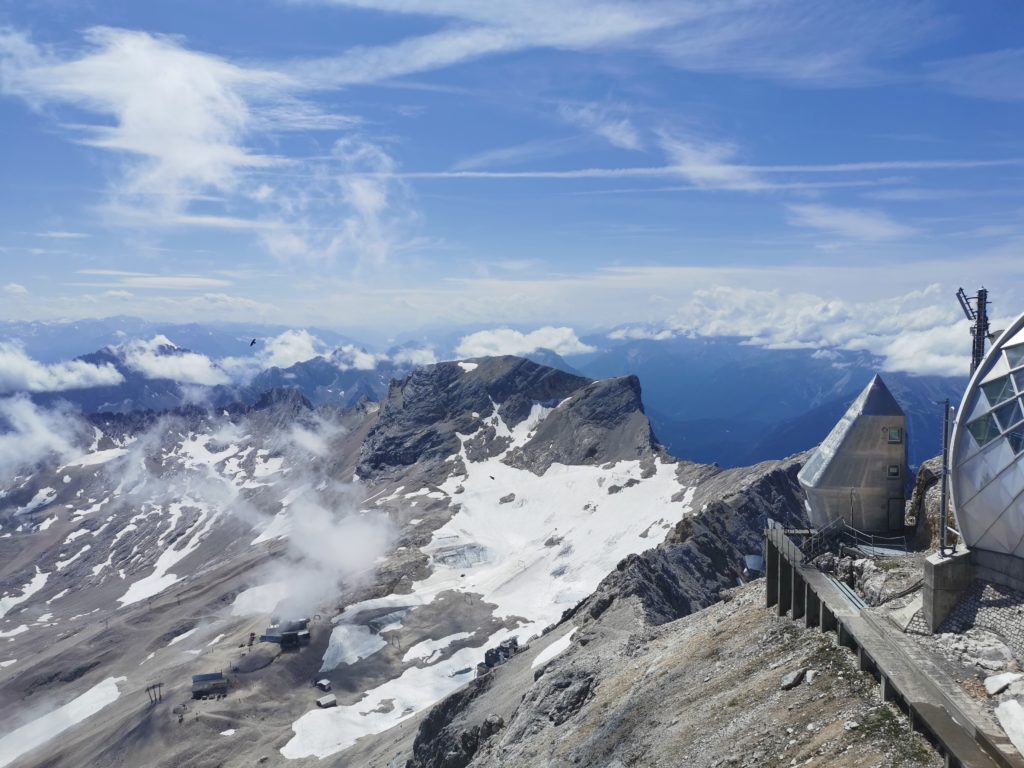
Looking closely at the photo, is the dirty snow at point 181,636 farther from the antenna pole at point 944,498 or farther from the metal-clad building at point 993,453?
the metal-clad building at point 993,453

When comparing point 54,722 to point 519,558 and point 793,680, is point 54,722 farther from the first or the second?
point 793,680

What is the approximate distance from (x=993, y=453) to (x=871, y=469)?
1202 cm

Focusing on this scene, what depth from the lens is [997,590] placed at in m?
29.3

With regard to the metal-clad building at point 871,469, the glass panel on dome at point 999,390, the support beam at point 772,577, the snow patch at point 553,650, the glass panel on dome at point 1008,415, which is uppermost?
the glass panel on dome at point 999,390

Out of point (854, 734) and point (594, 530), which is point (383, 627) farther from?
point (854, 734)

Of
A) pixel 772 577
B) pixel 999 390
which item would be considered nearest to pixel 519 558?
pixel 772 577

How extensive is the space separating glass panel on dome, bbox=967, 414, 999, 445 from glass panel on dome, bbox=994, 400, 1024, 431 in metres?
0.30

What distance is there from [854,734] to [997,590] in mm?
9740

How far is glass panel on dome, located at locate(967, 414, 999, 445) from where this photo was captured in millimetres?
29844

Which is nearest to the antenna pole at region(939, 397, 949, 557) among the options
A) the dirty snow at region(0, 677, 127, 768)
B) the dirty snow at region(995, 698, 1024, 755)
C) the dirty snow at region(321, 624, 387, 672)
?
the dirty snow at region(995, 698, 1024, 755)

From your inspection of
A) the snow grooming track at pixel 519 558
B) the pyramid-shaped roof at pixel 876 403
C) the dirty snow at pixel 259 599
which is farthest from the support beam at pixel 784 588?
the dirty snow at pixel 259 599

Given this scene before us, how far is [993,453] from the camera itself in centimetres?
2938

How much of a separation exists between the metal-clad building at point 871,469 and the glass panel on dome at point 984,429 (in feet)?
33.0

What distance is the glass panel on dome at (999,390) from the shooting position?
98.3 feet
